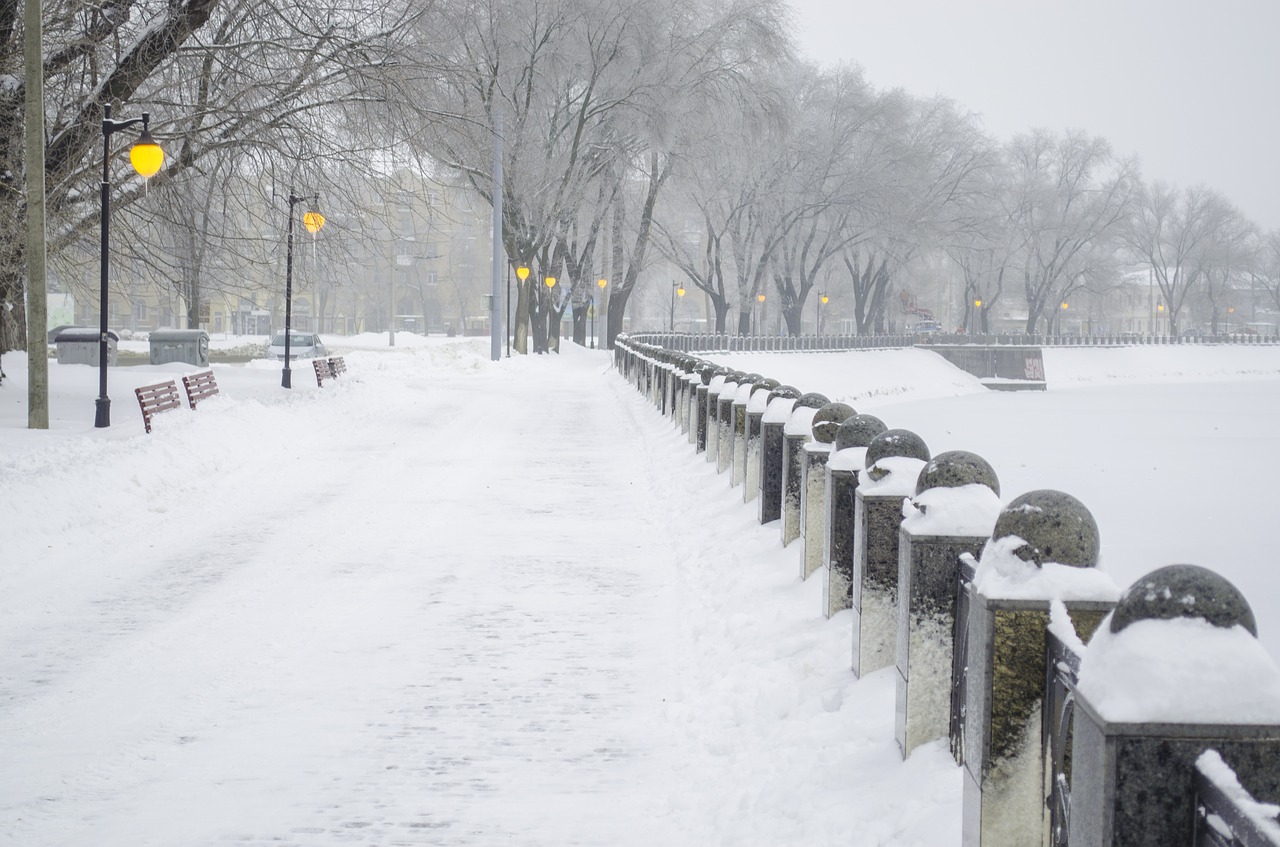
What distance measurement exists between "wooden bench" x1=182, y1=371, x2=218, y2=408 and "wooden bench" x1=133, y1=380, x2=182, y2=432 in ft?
0.70

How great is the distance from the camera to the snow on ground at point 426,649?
16.1 ft

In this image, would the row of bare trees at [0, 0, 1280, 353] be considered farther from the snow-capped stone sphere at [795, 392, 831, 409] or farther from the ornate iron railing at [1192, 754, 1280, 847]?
the ornate iron railing at [1192, 754, 1280, 847]

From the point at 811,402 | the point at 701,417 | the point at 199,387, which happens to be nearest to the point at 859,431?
the point at 811,402

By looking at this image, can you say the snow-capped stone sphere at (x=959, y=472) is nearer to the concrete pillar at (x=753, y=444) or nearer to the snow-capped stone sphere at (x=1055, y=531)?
the snow-capped stone sphere at (x=1055, y=531)

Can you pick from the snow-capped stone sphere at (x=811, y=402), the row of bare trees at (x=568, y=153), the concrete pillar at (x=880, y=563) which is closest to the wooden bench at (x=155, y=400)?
the row of bare trees at (x=568, y=153)

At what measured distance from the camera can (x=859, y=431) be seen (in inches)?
279

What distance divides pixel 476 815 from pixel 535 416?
19235 millimetres

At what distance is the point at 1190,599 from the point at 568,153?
47546 millimetres

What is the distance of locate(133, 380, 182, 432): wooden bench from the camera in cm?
1580

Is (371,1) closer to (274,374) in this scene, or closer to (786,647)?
(274,374)

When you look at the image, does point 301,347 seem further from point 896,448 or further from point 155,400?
point 896,448

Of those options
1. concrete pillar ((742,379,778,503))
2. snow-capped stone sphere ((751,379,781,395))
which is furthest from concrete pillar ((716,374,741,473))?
concrete pillar ((742,379,778,503))

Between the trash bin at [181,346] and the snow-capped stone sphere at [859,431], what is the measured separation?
29780mm

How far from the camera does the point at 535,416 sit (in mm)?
24000
